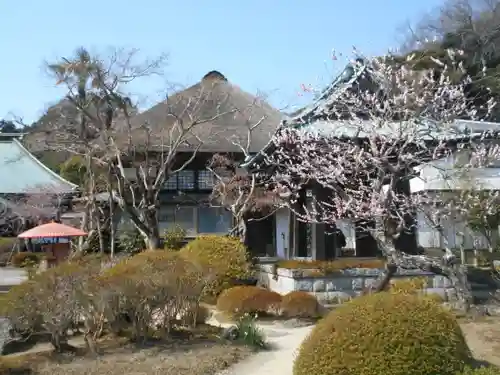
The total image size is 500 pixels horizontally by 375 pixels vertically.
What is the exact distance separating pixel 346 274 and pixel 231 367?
6095 mm

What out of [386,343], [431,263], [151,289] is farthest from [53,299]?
[431,263]

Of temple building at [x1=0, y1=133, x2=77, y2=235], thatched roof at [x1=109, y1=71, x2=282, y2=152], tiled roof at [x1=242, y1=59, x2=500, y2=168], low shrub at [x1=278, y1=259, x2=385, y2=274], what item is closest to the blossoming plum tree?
tiled roof at [x1=242, y1=59, x2=500, y2=168]

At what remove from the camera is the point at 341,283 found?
44.3 feet

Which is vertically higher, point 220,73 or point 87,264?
point 220,73

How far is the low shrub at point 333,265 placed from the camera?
13492 millimetres

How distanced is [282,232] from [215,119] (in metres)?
8.21

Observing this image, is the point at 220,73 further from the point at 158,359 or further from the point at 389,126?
the point at 158,359

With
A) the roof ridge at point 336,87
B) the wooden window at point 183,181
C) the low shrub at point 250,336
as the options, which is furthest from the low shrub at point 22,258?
the low shrub at point 250,336

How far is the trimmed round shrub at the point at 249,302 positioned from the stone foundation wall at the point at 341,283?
126cm

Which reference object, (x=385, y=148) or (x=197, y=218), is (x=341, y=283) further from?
(x=197, y=218)

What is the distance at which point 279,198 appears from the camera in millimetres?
17688

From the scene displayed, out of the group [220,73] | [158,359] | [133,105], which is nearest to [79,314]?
[158,359]

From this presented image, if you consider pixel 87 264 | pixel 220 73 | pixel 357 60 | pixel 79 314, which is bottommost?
pixel 79 314

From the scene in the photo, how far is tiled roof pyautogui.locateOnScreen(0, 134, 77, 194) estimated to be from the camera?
3291 cm
